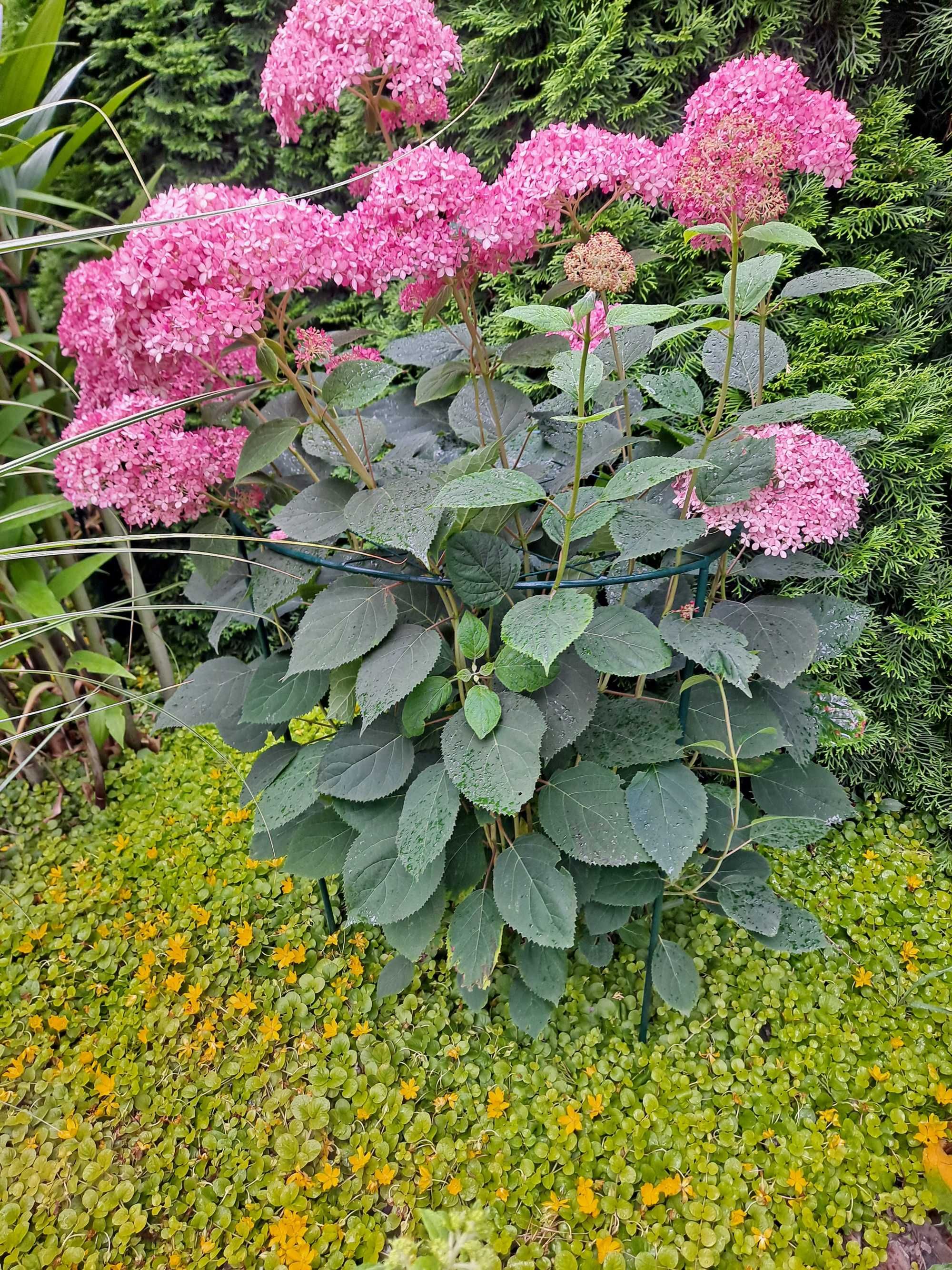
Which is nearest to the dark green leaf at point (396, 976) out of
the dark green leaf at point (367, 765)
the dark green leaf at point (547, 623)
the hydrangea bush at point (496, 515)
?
the hydrangea bush at point (496, 515)

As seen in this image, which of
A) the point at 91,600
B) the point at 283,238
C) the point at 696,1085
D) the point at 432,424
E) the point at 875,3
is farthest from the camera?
the point at 91,600

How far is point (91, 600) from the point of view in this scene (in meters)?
2.08

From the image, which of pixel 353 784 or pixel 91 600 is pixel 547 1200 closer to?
pixel 353 784

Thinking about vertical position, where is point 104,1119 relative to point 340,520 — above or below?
below

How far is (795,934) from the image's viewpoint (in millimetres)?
1124

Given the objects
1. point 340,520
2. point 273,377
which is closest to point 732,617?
point 340,520

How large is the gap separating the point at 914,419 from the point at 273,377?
4.58 feet

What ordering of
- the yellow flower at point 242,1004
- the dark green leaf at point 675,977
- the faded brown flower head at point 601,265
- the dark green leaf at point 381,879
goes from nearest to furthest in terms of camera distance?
the faded brown flower head at point 601,265 → the dark green leaf at point 381,879 → the dark green leaf at point 675,977 → the yellow flower at point 242,1004

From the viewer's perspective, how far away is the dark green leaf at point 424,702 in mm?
972

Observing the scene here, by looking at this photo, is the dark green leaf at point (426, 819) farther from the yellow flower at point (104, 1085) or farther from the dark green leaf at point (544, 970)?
the yellow flower at point (104, 1085)

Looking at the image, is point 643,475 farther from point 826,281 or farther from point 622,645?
point 826,281

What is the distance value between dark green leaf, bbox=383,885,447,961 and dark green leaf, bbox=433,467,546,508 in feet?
2.11

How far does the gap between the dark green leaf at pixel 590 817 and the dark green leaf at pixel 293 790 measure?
0.35 m

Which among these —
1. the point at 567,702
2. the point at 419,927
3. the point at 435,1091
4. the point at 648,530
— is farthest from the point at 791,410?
the point at 435,1091
